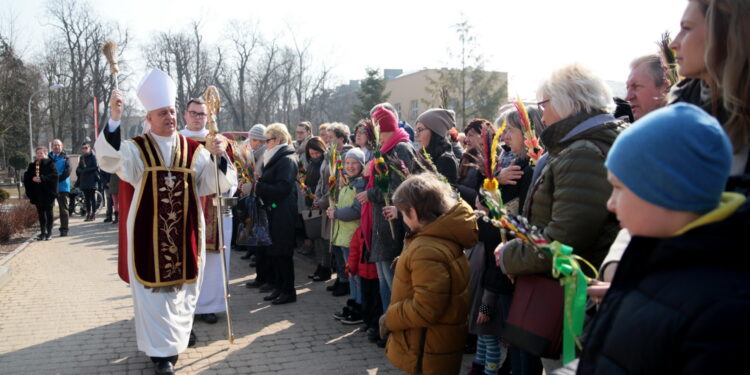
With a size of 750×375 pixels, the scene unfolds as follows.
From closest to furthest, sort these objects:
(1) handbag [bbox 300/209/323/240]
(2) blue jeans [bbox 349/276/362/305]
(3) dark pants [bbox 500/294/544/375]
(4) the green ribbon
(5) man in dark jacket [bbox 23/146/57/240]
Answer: (4) the green ribbon < (3) dark pants [bbox 500/294/544/375] < (2) blue jeans [bbox 349/276/362/305] < (1) handbag [bbox 300/209/323/240] < (5) man in dark jacket [bbox 23/146/57/240]

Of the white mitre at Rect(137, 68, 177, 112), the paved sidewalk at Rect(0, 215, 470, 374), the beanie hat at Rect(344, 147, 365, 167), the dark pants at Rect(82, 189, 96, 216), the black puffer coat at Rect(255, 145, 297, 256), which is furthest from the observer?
the dark pants at Rect(82, 189, 96, 216)

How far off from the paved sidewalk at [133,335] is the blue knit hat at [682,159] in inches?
141

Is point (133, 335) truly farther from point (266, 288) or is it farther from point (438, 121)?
point (438, 121)

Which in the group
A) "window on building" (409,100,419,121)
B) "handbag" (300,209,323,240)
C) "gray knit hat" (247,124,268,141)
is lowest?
"handbag" (300,209,323,240)

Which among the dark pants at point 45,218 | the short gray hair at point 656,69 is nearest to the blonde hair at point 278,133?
the short gray hair at point 656,69

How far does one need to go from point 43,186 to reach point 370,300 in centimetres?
956

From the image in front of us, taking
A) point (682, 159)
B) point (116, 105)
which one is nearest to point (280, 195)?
point (116, 105)

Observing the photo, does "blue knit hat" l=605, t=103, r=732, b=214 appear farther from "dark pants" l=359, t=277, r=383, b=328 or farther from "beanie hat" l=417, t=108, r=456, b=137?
"dark pants" l=359, t=277, r=383, b=328

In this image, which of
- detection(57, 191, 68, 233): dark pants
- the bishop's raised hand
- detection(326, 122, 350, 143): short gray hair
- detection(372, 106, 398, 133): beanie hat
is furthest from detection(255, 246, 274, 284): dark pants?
detection(57, 191, 68, 233): dark pants

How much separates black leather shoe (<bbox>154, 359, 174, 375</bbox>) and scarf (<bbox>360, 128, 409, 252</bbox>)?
1956 millimetres

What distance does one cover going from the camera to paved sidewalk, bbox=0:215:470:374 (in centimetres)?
475

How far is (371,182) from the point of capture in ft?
17.2

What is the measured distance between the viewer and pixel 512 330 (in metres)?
2.60

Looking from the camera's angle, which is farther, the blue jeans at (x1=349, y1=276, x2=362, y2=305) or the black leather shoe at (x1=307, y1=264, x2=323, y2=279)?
the black leather shoe at (x1=307, y1=264, x2=323, y2=279)
